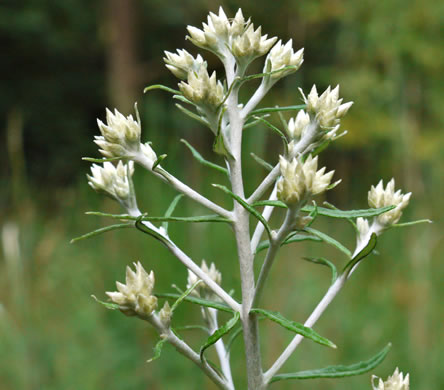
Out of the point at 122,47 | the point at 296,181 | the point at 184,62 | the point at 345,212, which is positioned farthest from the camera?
the point at 122,47

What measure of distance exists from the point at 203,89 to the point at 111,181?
0.33 metres

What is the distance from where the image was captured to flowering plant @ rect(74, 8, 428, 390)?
1111 mm

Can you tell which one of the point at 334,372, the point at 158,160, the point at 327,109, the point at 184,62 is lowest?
the point at 334,372

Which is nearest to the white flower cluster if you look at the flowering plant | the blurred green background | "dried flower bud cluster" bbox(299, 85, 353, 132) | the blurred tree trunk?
the flowering plant

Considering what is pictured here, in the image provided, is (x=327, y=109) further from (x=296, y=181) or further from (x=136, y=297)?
(x=136, y=297)

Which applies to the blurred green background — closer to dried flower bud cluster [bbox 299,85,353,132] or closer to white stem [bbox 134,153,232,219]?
white stem [bbox 134,153,232,219]

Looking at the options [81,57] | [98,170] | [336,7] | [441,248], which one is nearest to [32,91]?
[81,57]

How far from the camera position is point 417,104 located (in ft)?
23.9

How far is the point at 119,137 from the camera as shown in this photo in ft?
4.02

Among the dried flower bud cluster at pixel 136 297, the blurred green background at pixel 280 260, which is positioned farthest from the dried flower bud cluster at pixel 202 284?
the blurred green background at pixel 280 260

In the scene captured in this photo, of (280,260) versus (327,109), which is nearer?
(327,109)

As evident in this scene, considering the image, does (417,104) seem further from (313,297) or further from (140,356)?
(140,356)

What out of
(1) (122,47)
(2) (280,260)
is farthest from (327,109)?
(1) (122,47)

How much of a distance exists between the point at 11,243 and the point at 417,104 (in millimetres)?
5856
